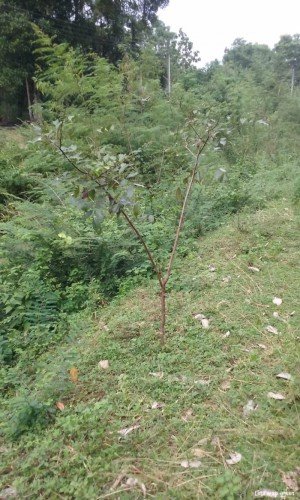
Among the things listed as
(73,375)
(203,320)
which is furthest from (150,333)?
(73,375)

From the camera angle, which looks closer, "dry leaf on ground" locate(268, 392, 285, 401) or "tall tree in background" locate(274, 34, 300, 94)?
"dry leaf on ground" locate(268, 392, 285, 401)

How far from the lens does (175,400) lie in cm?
195

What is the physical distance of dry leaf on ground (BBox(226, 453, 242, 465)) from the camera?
1.53m

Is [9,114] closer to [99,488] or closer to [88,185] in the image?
[88,185]

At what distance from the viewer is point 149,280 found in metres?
3.46

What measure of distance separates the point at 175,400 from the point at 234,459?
480 millimetres

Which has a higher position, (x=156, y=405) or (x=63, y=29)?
(x=63, y=29)

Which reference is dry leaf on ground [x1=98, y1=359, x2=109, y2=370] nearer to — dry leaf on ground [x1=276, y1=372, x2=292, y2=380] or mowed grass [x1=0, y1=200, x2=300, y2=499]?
mowed grass [x1=0, y1=200, x2=300, y2=499]

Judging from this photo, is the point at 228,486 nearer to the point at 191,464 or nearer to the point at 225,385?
the point at 191,464

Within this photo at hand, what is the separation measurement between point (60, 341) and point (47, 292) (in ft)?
2.21

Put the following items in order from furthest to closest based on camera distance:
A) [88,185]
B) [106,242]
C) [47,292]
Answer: [106,242] → [47,292] → [88,185]

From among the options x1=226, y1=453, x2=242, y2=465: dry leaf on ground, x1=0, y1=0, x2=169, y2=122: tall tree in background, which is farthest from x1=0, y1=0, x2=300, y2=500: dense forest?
x1=0, y1=0, x2=169, y2=122: tall tree in background

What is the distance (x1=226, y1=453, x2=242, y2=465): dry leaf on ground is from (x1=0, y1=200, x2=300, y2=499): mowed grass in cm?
2

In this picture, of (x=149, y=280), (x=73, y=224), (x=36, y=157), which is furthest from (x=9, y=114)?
(x=149, y=280)
